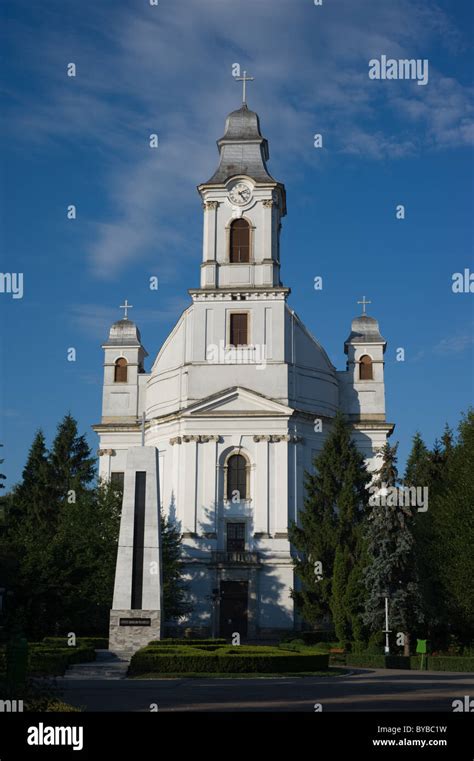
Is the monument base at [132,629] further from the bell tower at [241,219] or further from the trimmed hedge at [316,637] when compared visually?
the bell tower at [241,219]

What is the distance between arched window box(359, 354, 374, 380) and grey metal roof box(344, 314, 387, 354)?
1.25 metres

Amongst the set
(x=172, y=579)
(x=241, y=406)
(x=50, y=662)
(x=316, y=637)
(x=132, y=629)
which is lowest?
(x=316, y=637)

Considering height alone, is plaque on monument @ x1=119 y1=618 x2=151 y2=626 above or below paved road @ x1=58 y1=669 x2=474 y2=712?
above

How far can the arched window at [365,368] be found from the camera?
204 feet

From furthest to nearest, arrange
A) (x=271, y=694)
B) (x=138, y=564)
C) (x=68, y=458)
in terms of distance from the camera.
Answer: (x=68, y=458) → (x=138, y=564) → (x=271, y=694)

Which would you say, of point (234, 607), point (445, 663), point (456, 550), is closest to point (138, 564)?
point (445, 663)

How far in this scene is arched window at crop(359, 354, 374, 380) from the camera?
62281 mm

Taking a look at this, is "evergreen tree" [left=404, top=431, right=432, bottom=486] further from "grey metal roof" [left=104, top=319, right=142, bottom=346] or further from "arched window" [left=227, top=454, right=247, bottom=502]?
"grey metal roof" [left=104, top=319, right=142, bottom=346]

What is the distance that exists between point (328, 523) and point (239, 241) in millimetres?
19460

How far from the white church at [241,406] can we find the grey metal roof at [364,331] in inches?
3.2

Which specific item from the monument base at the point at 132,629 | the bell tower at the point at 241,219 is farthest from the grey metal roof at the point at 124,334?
the monument base at the point at 132,629

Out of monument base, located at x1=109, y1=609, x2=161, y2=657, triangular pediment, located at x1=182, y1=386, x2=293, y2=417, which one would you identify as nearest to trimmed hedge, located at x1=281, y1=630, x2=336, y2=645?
triangular pediment, located at x1=182, y1=386, x2=293, y2=417

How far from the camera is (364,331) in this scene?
63.5 meters
